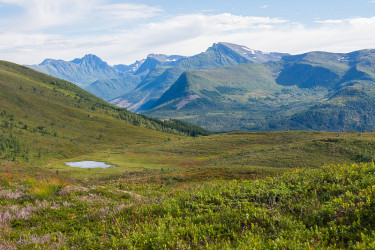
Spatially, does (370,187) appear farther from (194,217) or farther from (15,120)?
(15,120)

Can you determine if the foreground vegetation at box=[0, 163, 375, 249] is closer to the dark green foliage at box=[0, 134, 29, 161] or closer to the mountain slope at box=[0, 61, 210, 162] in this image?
the dark green foliage at box=[0, 134, 29, 161]

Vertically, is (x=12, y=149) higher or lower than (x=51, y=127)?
lower

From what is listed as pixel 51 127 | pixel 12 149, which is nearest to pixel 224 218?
pixel 12 149

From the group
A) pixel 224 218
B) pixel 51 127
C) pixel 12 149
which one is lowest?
pixel 12 149

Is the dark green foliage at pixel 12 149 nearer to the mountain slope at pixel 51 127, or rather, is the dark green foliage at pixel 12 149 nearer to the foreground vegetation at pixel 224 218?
the mountain slope at pixel 51 127

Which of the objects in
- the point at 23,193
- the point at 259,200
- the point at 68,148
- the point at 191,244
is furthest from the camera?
the point at 68,148

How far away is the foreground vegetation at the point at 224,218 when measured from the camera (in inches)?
284

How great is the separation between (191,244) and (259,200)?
3862 millimetres

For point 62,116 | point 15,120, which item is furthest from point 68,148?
point 62,116

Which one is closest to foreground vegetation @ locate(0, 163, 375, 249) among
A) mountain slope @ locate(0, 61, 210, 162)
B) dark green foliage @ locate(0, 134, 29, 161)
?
dark green foliage @ locate(0, 134, 29, 161)

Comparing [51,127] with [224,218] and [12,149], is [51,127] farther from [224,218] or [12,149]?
[224,218]

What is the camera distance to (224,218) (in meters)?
8.79

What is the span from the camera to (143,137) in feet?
552

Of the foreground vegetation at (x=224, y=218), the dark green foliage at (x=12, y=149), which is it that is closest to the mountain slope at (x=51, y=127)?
the dark green foliage at (x=12, y=149)
